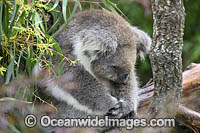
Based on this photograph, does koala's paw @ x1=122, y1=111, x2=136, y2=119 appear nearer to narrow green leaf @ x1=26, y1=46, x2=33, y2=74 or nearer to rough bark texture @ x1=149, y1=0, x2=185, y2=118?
rough bark texture @ x1=149, y1=0, x2=185, y2=118

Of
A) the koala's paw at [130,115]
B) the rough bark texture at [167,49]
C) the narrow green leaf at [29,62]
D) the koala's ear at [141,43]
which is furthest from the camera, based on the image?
the koala's ear at [141,43]

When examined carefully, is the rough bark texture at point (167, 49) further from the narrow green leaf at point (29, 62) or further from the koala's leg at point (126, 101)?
the narrow green leaf at point (29, 62)

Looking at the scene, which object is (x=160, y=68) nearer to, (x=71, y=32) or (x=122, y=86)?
(x=122, y=86)

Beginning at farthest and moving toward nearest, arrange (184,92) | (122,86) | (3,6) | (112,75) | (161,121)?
(184,92)
(122,86)
(112,75)
(161,121)
(3,6)

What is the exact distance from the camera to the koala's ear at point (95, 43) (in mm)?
2863

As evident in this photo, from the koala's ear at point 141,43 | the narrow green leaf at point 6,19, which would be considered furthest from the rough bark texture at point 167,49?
the narrow green leaf at point 6,19

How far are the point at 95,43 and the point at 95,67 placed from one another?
0.74 feet

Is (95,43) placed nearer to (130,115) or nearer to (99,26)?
(99,26)

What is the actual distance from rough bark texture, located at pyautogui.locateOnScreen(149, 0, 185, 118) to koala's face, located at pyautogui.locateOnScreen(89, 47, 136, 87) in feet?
1.13

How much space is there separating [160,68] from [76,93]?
792 mm

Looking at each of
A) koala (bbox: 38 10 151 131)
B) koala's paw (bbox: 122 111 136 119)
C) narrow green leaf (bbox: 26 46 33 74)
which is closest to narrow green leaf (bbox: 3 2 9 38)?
narrow green leaf (bbox: 26 46 33 74)

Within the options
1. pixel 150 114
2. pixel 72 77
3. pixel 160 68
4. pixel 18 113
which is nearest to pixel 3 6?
pixel 18 113

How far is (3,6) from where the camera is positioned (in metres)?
2.13

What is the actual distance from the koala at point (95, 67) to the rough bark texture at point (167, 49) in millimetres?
Result: 392
